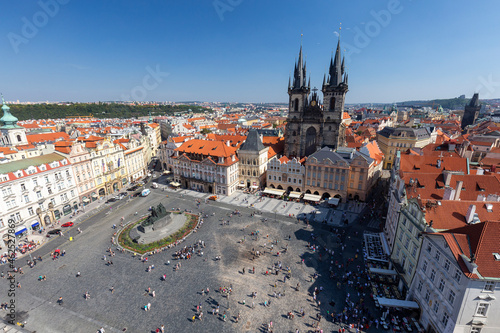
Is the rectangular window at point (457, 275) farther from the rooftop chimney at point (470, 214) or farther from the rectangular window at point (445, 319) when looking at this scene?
the rooftop chimney at point (470, 214)

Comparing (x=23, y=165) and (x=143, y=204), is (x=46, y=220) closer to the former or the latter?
(x=23, y=165)

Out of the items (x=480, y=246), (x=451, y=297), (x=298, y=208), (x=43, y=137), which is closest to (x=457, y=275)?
(x=451, y=297)

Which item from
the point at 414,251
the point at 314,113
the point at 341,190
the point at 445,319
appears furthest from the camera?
the point at 314,113

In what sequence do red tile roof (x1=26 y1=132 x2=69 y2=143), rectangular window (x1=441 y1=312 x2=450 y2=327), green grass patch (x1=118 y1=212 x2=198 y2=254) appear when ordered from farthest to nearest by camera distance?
red tile roof (x1=26 y1=132 x2=69 y2=143), green grass patch (x1=118 y1=212 x2=198 y2=254), rectangular window (x1=441 y1=312 x2=450 y2=327)

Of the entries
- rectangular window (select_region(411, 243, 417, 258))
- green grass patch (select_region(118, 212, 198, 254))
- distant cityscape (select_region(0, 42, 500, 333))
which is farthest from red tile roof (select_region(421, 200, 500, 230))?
green grass patch (select_region(118, 212, 198, 254))

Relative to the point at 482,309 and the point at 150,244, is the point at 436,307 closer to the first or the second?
the point at 482,309

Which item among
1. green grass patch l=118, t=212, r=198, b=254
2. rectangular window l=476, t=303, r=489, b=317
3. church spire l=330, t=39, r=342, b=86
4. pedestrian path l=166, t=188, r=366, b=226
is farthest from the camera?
church spire l=330, t=39, r=342, b=86

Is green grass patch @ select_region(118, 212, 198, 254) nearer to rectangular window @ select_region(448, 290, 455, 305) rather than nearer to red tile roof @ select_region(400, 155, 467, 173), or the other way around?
rectangular window @ select_region(448, 290, 455, 305)
